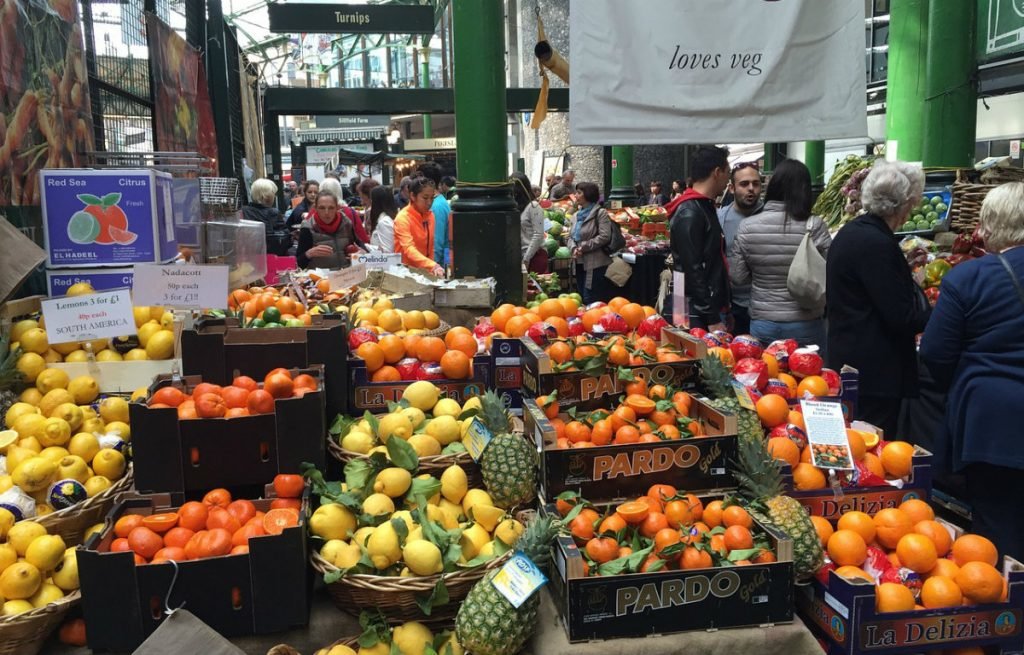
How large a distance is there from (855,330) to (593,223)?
19.1ft

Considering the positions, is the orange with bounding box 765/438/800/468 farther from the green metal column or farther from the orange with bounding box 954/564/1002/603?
the green metal column

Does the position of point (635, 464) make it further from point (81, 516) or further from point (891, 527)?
point (81, 516)

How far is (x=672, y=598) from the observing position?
88.4 inches

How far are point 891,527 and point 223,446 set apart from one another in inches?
87.8

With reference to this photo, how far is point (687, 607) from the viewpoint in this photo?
7.41ft

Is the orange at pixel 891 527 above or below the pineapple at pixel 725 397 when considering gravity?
below

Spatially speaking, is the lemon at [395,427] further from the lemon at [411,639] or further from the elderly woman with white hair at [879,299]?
the elderly woman with white hair at [879,299]

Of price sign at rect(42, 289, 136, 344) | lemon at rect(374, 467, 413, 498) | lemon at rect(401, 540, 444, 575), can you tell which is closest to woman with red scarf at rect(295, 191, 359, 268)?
price sign at rect(42, 289, 136, 344)

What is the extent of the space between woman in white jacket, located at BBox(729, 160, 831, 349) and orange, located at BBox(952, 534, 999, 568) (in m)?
2.36

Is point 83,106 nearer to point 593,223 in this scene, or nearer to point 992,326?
point 992,326

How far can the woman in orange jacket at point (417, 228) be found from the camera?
719 cm

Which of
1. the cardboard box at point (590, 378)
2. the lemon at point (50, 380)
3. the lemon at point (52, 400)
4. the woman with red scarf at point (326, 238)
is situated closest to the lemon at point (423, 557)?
the cardboard box at point (590, 378)

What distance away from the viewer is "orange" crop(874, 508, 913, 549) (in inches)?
103

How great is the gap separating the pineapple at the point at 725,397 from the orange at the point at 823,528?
0.32 m
